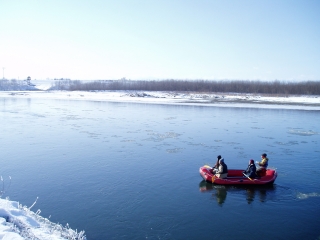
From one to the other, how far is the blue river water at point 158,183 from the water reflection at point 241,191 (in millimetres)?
38

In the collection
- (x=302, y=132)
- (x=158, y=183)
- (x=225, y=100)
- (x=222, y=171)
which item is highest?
(x=225, y=100)

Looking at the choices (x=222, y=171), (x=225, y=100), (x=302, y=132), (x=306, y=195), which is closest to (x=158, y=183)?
(x=222, y=171)

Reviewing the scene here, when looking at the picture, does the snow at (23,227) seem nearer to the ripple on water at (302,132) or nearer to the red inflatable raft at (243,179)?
the red inflatable raft at (243,179)

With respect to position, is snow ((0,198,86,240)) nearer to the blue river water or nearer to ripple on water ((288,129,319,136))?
the blue river water

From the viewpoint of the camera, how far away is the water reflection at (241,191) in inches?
415

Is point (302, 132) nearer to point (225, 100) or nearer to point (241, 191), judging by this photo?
point (241, 191)

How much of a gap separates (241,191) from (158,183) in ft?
10.1

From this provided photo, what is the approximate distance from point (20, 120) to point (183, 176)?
1774 centimetres

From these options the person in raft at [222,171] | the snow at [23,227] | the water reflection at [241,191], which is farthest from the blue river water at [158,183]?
the snow at [23,227]

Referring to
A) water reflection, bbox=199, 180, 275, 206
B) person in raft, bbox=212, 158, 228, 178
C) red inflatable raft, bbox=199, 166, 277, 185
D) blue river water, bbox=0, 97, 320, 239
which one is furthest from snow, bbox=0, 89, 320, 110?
water reflection, bbox=199, 180, 275, 206

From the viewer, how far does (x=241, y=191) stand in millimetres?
11188

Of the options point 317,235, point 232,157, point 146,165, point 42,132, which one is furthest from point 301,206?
point 42,132

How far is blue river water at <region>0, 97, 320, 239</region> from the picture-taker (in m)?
8.34

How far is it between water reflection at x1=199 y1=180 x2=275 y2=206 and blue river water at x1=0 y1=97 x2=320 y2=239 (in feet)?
0.12
